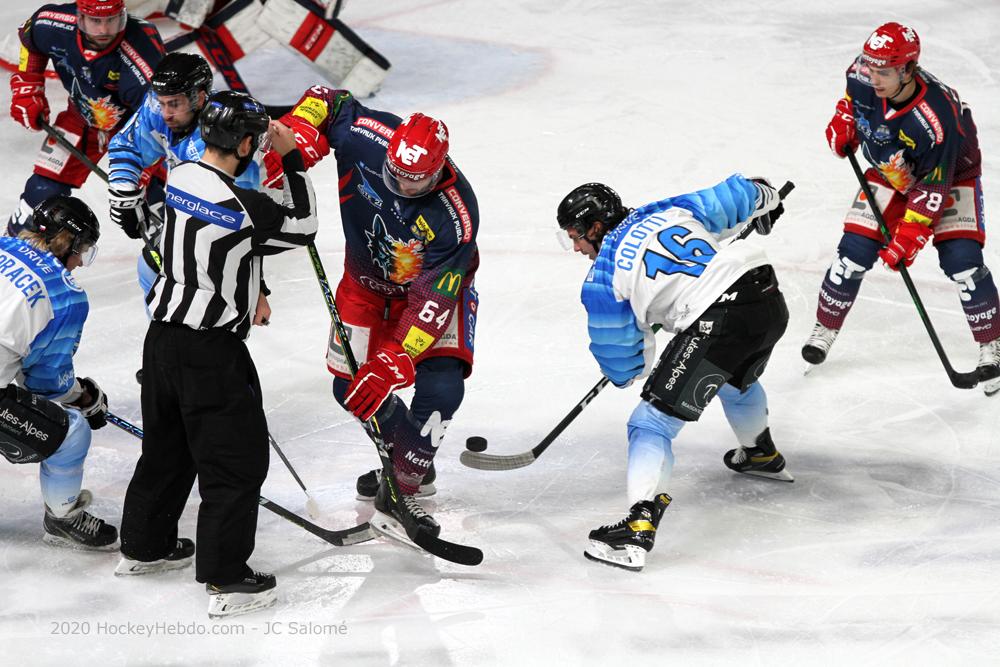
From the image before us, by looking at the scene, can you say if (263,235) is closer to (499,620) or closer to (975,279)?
(499,620)

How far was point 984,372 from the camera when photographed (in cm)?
416

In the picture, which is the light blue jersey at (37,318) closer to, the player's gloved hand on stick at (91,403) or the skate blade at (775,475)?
the player's gloved hand on stick at (91,403)

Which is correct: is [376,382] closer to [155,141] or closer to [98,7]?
[155,141]

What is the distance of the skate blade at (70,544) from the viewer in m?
3.25

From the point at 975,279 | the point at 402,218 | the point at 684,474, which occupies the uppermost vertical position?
the point at 402,218

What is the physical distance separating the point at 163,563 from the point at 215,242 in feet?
3.11

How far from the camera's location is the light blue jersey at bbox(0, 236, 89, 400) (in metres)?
3.04

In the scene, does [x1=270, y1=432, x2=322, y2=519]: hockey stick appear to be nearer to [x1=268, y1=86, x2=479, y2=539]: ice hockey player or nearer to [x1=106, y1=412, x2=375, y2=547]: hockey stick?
[x1=106, y1=412, x2=375, y2=547]: hockey stick

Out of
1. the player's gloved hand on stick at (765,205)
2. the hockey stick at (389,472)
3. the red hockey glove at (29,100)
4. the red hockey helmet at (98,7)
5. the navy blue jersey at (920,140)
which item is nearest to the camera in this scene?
the hockey stick at (389,472)

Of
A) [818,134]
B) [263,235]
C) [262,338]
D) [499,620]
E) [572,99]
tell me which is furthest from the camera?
[572,99]

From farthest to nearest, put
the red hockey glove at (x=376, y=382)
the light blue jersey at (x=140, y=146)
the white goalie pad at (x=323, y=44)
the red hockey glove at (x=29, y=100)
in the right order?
1. the white goalie pad at (x=323, y=44)
2. the red hockey glove at (x=29, y=100)
3. the light blue jersey at (x=140, y=146)
4. the red hockey glove at (x=376, y=382)

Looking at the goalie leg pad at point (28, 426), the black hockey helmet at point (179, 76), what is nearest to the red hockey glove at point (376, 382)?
the goalie leg pad at point (28, 426)

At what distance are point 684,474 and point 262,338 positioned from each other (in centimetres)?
175

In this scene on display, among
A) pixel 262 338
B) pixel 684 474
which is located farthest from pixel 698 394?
pixel 262 338
